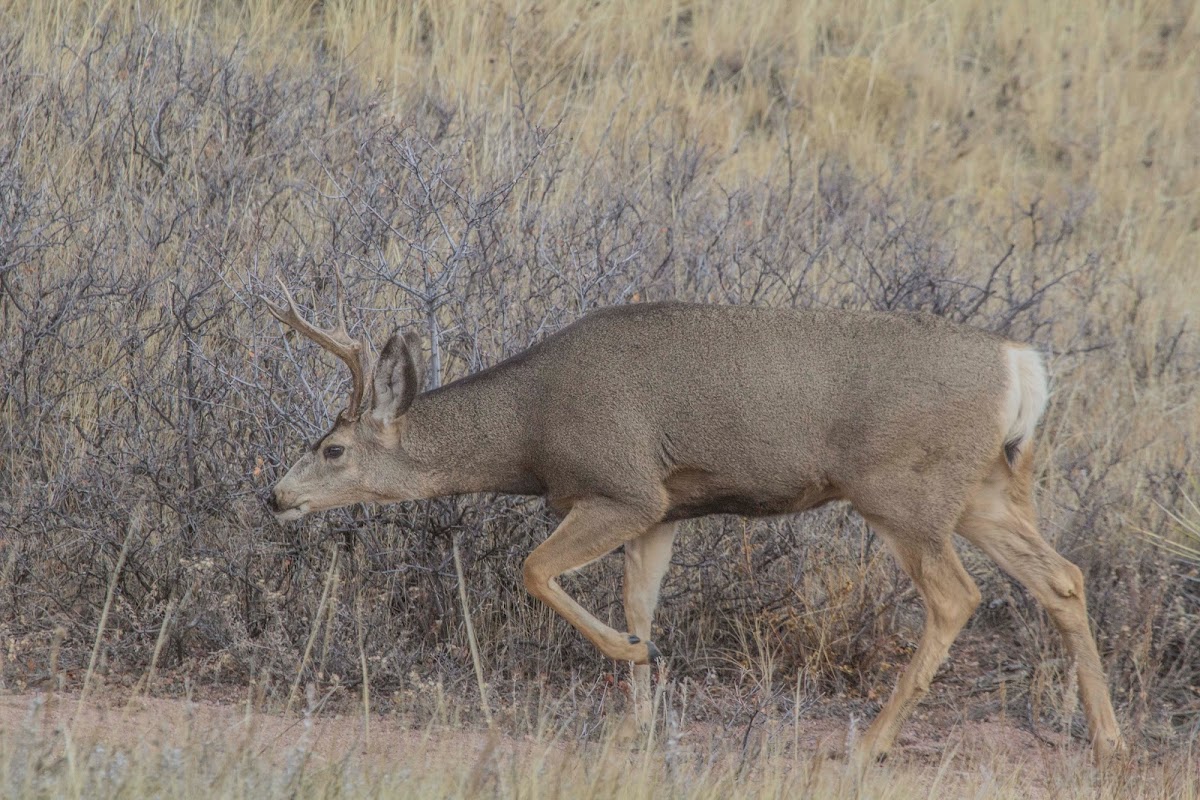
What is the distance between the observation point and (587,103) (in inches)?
493

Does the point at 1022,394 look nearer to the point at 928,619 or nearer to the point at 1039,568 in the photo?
the point at 1039,568

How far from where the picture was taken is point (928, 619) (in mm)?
6328

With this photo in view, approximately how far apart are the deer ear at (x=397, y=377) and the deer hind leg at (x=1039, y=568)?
7.56 feet

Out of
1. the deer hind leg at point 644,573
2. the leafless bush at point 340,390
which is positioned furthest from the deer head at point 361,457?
the deer hind leg at point 644,573

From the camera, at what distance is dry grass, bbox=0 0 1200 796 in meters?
7.13

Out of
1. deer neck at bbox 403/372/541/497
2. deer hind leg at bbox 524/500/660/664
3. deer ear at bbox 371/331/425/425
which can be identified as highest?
deer ear at bbox 371/331/425/425

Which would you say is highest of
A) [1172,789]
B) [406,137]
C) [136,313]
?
[406,137]

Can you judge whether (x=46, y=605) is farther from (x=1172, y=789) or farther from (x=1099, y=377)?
(x=1099, y=377)

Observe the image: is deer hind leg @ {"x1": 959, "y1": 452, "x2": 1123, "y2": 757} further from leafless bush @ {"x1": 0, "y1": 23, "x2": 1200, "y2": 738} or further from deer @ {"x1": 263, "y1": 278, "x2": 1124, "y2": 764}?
leafless bush @ {"x1": 0, "y1": 23, "x2": 1200, "y2": 738}

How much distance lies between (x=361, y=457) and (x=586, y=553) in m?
1.03

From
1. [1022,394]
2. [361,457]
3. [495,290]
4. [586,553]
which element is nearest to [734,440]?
[586,553]

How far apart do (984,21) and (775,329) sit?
9691 millimetres

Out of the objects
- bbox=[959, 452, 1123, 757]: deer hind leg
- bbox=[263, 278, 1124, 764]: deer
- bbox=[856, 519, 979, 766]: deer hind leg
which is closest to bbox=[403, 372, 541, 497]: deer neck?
bbox=[263, 278, 1124, 764]: deer

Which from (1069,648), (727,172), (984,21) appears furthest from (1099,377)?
(984,21)
